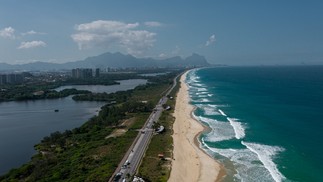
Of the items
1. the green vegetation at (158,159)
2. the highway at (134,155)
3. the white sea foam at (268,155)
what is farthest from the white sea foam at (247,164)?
the highway at (134,155)

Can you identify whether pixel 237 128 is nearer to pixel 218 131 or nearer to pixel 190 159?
pixel 218 131

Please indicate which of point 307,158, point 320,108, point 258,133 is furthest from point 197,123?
point 320,108

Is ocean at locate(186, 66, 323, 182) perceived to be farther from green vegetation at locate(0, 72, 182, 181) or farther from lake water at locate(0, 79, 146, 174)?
lake water at locate(0, 79, 146, 174)

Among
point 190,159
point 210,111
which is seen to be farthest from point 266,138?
point 210,111

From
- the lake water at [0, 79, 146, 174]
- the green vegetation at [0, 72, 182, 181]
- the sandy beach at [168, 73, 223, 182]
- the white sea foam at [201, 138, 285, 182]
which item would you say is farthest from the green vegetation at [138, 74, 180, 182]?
the lake water at [0, 79, 146, 174]

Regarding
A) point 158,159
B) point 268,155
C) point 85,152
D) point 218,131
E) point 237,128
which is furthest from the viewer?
point 237,128

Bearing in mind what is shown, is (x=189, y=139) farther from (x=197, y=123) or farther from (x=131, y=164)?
(x=131, y=164)
